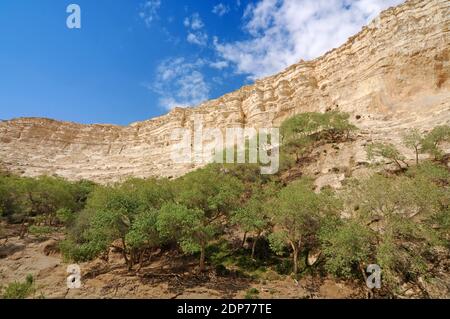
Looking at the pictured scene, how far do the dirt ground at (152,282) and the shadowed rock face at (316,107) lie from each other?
51.6ft

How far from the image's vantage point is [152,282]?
58.0ft

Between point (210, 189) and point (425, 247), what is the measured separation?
47.4ft

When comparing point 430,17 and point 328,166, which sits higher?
point 430,17

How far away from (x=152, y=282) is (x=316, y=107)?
36.5m

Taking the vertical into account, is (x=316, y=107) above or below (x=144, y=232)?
above

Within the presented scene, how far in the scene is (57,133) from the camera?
6050cm

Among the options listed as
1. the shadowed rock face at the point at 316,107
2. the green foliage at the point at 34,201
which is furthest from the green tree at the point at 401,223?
the green foliage at the point at 34,201

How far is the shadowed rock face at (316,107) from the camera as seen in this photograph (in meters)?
33.7

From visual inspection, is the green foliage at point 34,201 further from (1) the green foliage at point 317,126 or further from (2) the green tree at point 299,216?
(1) the green foliage at point 317,126

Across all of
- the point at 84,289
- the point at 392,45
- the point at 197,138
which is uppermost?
the point at 392,45

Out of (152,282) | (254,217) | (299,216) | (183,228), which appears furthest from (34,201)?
(299,216)

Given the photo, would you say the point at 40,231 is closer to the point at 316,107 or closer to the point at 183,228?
the point at 183,228

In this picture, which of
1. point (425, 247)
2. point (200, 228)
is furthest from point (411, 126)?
point (200, 228)
